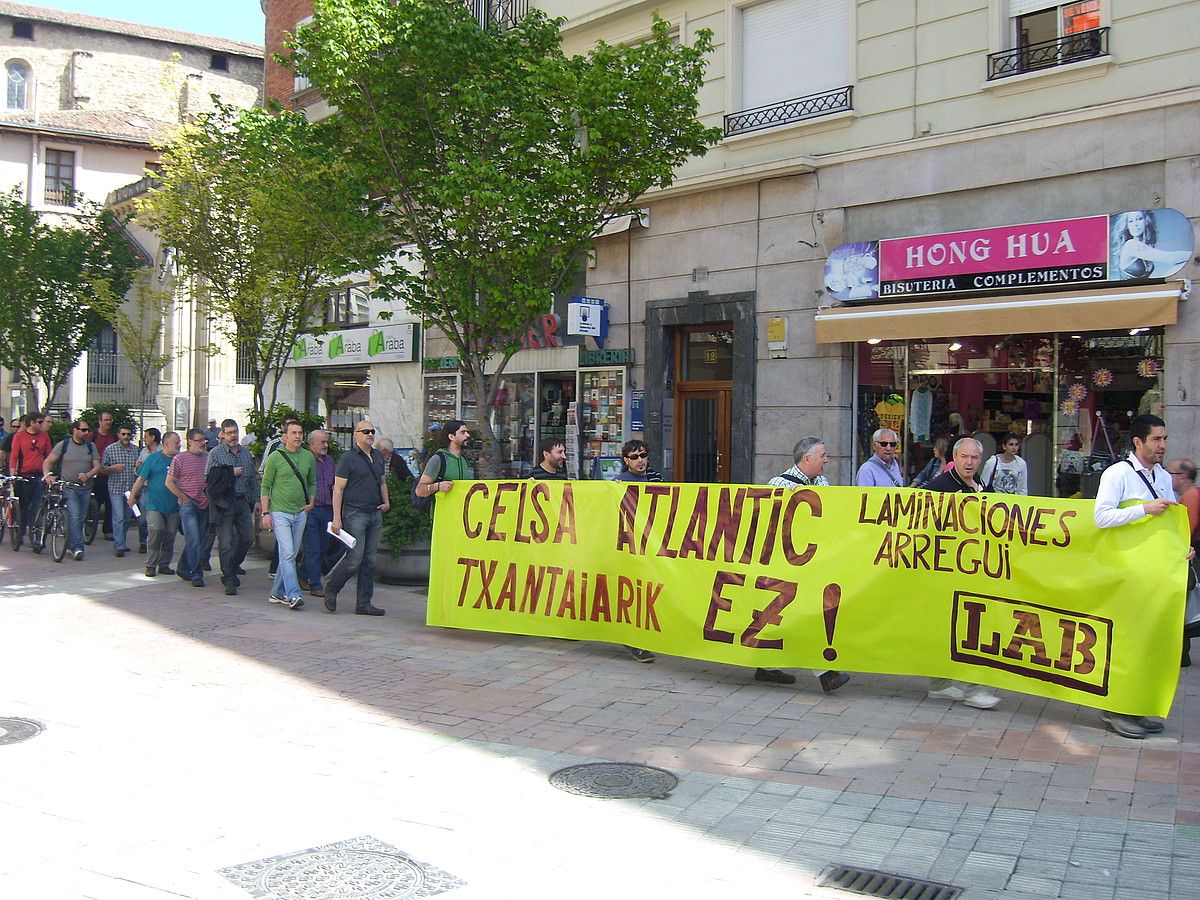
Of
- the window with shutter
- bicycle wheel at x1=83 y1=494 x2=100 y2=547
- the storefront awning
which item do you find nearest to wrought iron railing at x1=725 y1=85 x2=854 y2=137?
the window with shutter

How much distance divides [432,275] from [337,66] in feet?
8.04

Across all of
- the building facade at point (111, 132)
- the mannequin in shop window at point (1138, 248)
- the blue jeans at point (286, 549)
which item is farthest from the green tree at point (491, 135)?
the building facade at point (111, 132)

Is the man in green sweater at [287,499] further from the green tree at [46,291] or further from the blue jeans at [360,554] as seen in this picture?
the green tree at [46,291]

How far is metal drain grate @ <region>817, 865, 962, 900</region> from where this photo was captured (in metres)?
4.24

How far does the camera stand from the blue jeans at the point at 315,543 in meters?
11.7

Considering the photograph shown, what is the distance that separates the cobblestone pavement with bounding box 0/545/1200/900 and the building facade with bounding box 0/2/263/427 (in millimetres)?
21402

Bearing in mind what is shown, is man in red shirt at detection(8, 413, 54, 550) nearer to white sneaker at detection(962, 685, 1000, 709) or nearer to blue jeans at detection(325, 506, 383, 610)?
blue jeans at detection(325, 506, 383, 610)

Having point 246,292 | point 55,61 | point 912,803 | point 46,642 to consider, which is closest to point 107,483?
point 246,292

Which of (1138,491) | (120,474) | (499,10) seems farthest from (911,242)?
(120,474)

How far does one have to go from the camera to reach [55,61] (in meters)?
52.5

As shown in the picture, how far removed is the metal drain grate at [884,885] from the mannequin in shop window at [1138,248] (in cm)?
834

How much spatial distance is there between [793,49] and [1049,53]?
3490 millimetres

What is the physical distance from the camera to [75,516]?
1464cm

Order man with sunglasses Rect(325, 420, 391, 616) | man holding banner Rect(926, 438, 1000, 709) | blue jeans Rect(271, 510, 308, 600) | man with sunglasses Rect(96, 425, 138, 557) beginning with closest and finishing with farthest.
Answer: man holding banner Rect(926, 438, 1000, 709)
man with sunglasses Rect(325, 420, 391, 616)
blue jeans Rect(271, 510, 308, 600)
man with sunglasses Rect(96, 425, 138, 557)
